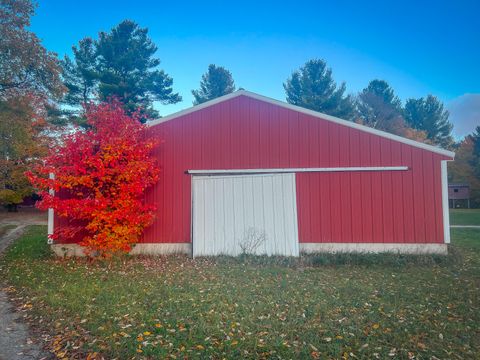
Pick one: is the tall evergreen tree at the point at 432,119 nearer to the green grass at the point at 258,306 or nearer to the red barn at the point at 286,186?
the red barn at the point at 286,186

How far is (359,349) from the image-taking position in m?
3.35

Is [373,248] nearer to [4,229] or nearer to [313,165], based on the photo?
[313,165]

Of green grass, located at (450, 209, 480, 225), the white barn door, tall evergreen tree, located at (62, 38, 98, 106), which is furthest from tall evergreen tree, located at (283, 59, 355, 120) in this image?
the white barn door

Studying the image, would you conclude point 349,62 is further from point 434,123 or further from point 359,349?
point 434,123

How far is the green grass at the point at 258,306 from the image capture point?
11.2ft

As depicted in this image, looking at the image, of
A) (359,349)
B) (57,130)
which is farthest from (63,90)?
(359,349)

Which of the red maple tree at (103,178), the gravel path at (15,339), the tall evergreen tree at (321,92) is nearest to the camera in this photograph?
the gravel path at (15,339)

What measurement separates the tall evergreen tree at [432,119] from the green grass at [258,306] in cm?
3524

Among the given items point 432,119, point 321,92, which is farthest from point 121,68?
point 432,119

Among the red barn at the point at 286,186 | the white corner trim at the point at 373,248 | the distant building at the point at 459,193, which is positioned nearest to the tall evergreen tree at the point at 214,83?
the red barn at the point at 286,186

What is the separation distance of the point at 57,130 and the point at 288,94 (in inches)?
775

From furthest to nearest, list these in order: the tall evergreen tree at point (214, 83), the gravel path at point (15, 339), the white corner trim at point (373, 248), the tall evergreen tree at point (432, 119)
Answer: the tall evergreen tree at point (432, 119) < the tall evergreen tree at point (214, 83) < the white corner trim at point (373, 248) < the gravel path at point (15, 339)

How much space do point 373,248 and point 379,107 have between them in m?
27.4

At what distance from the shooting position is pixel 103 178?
23.9 ft
